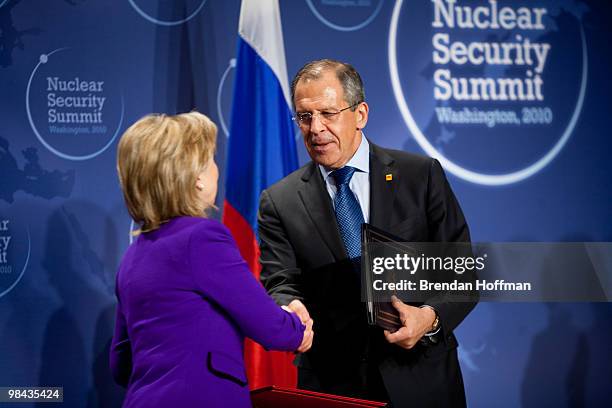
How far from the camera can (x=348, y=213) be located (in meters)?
2.41

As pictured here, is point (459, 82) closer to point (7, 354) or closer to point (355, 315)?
point (355, 315)

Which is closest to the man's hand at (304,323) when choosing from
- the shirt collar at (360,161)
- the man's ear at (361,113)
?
the shirt collar at (360,161)

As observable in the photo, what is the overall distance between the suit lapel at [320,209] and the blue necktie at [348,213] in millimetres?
24

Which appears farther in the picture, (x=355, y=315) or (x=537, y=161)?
(x=537, y=161)

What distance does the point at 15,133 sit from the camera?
4.09 metres

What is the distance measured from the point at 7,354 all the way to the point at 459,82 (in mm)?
3094

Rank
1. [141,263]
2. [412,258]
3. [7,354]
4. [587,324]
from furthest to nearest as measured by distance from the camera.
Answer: [587,324] < [7,354] < [412,258] < [141,263]

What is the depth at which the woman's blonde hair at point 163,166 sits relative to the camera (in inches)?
65.7

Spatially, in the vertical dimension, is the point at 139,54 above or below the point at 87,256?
above

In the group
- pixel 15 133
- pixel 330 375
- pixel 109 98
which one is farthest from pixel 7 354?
pixel 330 375

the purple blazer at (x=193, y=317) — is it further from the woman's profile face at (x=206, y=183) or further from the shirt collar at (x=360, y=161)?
the shirt collar at (x=360, y=161)

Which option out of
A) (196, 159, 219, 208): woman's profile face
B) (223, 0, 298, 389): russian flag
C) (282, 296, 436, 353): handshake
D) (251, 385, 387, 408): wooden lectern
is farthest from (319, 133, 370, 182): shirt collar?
(223, 0, 298, 389): russian flag

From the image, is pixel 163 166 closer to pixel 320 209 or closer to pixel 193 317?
pixel 193 317

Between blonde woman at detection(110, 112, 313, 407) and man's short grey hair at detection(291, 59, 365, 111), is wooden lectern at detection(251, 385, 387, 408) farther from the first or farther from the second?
man's short grey hair at detection(291, 59, 365, 111)
